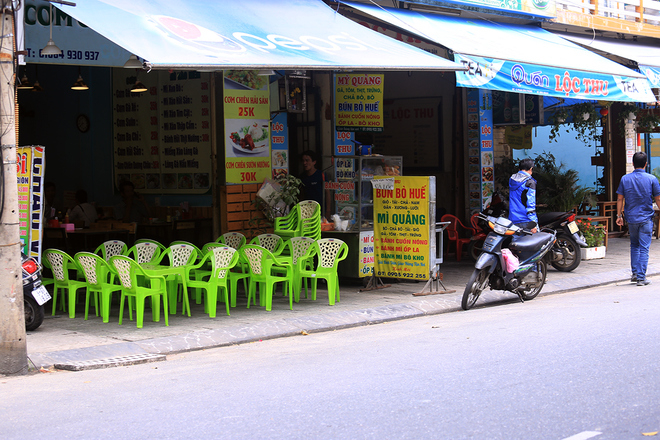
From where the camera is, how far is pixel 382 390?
5.32 metres

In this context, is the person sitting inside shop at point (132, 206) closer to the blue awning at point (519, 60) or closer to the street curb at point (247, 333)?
the blue awning at point (519, 60)

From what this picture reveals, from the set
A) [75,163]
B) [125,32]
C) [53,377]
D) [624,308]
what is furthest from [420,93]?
[53,377]

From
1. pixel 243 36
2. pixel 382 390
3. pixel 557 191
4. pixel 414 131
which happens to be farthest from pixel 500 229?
pixel 414 131

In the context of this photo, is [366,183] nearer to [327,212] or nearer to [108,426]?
[327,212]

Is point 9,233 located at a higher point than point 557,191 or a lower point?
lower

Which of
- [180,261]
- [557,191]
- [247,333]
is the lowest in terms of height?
[247,333]

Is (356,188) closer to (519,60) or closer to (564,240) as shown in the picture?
(519,60)

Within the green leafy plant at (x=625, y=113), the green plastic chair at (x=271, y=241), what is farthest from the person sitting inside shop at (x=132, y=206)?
the green leafy plant at (x=625, y=113)

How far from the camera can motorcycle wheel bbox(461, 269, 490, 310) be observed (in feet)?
30.6

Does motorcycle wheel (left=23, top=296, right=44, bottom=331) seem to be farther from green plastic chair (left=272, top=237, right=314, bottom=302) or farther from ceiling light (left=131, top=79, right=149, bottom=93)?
ceiling light (left=131, top=79, right=149, bottom=93)

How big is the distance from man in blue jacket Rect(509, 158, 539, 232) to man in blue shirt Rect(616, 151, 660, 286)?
124 cm

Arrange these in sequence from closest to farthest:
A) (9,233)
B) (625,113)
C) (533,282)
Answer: (9,233) → (533,282) → (625,113)

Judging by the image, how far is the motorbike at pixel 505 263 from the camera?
9375mm

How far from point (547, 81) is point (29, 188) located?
742 centimetres
